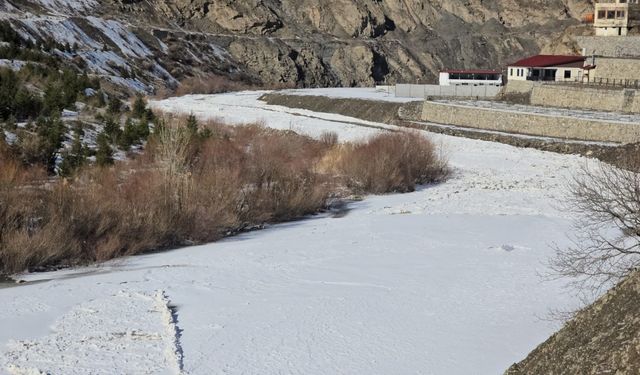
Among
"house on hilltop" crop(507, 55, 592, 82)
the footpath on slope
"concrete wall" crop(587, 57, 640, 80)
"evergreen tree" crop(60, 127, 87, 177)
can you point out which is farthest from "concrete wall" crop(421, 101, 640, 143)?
"evergreen tree" crop(60, 127, 87, 177)

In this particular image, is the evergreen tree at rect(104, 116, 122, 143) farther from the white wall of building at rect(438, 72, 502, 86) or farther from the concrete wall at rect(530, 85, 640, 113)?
the white wall of building at rect(438, 72, 502, 86)

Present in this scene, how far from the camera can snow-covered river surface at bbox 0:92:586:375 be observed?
13.7m

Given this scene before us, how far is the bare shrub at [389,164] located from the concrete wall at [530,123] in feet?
28.1

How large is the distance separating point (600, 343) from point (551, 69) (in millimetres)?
53685

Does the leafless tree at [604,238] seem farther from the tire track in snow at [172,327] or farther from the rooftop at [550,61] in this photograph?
the rooftop at [550,61]

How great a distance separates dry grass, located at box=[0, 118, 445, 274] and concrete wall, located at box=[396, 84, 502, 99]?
27997 millimetres

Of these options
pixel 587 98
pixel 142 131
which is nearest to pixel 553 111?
pixel 587 98

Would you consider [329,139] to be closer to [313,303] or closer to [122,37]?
[313,303]

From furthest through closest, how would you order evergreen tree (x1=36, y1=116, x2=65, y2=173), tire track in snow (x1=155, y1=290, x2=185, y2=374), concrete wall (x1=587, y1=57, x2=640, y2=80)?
1. concrete wall (x1=587, y1=57, x2=640, y2=80)
2. evergreen tree (x1=36, y1=116, x2=65, y2=173)
3. tire track in snow (x1=155, y1=290, x2=185, y2=374)

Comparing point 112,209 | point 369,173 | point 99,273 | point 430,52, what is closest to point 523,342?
point 99,273

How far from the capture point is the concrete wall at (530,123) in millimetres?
39188

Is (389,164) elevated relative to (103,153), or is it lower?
lower

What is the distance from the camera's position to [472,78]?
217ft

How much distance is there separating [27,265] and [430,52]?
88.8 metres
